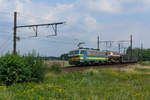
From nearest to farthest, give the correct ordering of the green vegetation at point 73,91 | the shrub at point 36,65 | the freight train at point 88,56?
Answer: the green vegetation at point 73,91 < the shrub at point 36,65 < the freight train at point 88,56

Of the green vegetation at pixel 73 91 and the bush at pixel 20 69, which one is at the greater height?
the bush at pixel 20 69

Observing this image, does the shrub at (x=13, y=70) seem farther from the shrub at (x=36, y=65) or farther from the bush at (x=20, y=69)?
the shrub at (x=36, y=65)

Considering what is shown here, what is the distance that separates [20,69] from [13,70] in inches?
15.5

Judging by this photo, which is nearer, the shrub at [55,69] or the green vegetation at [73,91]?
the green vegetation at [73,91]

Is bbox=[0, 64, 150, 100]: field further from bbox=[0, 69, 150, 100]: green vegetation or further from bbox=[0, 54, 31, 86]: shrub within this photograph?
bbox=[0, 54, 31, 86]: shrub

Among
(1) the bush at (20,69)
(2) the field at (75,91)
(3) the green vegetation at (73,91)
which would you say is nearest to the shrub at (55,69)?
(2) the field at (75,91)

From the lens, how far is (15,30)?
2117cm

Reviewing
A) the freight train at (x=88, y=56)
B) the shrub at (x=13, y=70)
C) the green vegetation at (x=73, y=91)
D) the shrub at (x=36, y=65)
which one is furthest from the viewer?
the freight train at (x=88, y=56)

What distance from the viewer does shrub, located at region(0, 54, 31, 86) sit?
35.1ft

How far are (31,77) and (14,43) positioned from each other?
9.77m

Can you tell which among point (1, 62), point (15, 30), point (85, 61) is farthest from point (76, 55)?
point (1, 62)

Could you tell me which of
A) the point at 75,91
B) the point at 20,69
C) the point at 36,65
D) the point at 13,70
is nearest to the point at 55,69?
the point at 36,65

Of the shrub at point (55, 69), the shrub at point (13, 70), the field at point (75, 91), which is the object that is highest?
the shrub at point (13, 70)

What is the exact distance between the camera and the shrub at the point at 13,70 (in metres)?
10.7
